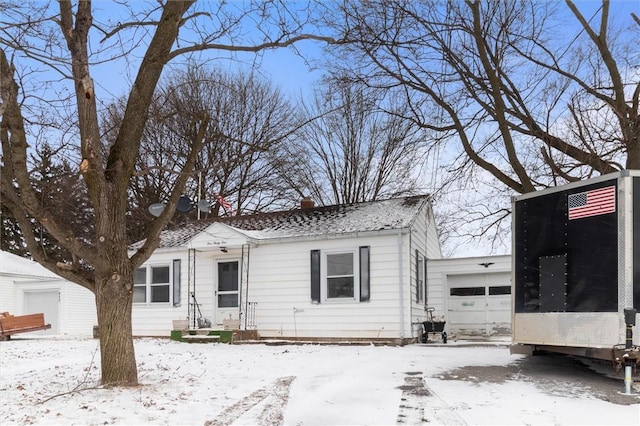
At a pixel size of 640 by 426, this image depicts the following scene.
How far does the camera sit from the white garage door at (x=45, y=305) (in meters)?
25.5

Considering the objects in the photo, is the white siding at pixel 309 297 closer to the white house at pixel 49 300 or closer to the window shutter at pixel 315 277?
the window shutter at pixel 315 277

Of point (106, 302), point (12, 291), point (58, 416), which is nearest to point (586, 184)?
point (106, 302)

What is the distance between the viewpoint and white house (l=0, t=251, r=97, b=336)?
25.2 m

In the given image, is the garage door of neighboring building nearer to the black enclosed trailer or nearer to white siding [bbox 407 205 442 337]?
white siding [bbox 407 205 442 337]

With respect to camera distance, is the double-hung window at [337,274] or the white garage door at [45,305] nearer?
the double-hung window at [337,274]

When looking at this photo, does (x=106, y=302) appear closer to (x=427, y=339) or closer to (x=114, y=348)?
(x=114, y=348)

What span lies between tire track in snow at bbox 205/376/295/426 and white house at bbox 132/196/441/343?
6.91m

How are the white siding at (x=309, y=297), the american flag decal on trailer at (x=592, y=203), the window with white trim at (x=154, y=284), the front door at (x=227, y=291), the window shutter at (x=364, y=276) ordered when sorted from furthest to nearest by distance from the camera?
the window with white trim at (x=154, y=284)
the front door at (x=227, y=291)
the window shutter at (x=364, y=276)
the white siding at (x=309, y=297)
the american flag decal on trailer at (x=592, y=203)

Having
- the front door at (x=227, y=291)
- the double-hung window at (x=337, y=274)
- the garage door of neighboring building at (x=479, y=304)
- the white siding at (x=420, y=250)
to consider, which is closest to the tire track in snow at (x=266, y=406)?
the double-hung window at (x=337, y=274)

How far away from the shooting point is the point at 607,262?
24.1 feet

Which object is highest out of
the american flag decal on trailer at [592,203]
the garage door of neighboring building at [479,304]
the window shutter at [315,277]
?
the american flag decal on trailer at [592,203]

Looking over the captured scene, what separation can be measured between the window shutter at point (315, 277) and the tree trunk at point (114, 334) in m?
8.18

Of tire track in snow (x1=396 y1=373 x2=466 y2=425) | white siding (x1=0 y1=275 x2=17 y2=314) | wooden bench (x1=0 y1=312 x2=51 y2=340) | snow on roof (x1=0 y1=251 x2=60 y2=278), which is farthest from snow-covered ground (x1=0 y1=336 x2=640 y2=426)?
snow on roof (x1=0 y1=251 x2=60 y2=278)

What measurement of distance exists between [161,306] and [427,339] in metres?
8.02
